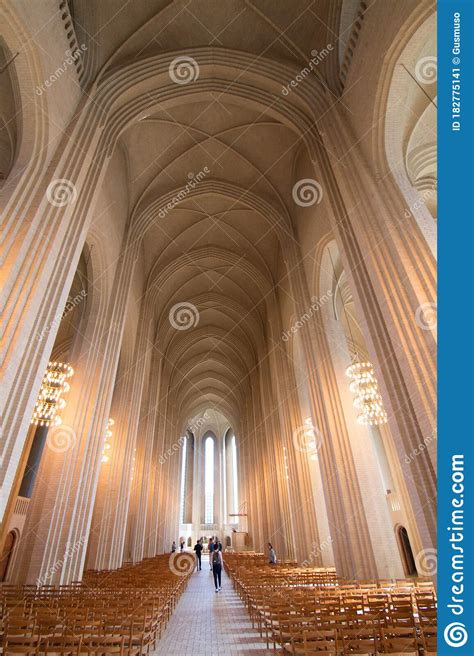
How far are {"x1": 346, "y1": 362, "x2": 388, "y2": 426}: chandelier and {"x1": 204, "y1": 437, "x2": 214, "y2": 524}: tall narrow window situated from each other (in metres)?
35.9

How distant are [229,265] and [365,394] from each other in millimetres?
13285

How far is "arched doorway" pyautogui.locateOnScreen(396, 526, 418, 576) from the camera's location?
1639 centimetres

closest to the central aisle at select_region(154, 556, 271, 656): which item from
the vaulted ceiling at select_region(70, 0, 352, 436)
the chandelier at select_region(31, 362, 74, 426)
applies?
the chandelier at select_region(31, 362, 74, 426)

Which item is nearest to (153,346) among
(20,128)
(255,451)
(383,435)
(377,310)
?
(255,451)

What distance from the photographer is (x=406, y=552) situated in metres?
16.5

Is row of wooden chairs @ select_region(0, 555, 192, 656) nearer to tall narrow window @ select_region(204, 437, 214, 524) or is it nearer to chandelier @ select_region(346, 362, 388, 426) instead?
chandelier @ select_region(346, 362, 388, 426)

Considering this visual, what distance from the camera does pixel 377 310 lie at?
683cm

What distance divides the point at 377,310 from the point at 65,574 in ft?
29.0

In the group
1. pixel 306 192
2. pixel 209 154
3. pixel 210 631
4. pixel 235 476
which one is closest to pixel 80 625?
pixel 210 631

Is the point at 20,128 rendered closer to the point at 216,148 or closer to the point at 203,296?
the point at 216,148

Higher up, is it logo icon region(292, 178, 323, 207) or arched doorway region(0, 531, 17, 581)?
logo icon region(292, 178, 323, 207)
